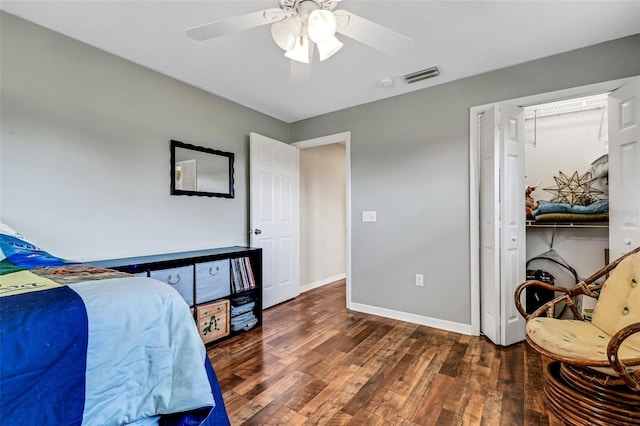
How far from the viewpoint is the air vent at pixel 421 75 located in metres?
2.59

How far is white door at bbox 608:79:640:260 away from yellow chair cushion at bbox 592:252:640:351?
0.37 metres

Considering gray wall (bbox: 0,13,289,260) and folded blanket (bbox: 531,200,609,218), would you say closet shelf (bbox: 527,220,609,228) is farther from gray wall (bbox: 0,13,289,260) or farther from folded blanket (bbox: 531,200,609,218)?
gray wall (bbox: 0,13,289,260)

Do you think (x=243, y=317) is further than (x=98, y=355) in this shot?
Yes

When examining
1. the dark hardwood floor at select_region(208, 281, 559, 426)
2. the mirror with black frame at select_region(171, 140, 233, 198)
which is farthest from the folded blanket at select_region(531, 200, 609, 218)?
the mirror with black frame at select_region(171, 140, 233, 198)

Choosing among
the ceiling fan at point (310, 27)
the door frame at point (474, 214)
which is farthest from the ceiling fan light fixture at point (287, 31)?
the door frame at point (474, 214)

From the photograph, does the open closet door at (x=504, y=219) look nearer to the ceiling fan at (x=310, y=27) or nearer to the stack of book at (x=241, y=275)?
the ceiling fan at (x=310, y=27)

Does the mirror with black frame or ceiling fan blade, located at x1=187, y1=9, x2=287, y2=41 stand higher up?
ceiling fan blade, located at x1=187, y1=9, x2=287, y2=41

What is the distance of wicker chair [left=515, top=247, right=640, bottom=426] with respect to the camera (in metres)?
1.33

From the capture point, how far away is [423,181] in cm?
296

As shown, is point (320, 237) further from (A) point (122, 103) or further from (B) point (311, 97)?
(A) point (122, 103)

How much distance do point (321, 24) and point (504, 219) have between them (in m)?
2.09

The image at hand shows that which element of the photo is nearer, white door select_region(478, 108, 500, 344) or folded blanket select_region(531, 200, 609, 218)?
white door select_region(478, 108, 500, 344)

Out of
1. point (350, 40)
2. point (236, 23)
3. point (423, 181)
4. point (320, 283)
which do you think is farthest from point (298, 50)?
point (320, 283)

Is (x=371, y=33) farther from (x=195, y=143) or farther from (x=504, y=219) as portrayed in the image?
(x=195, y=143)
